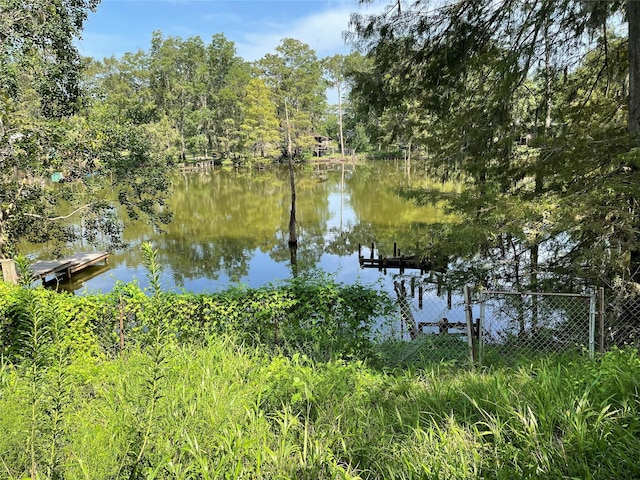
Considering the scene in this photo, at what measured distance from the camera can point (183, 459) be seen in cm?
213

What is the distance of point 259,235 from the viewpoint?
18391 mm

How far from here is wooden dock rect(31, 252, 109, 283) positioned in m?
12.6

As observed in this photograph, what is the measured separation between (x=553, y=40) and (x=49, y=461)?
709 centimetres

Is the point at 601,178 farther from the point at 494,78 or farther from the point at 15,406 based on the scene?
the point at 15,406

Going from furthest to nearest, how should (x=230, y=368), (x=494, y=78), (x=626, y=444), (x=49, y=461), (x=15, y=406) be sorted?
(x=494, y=78), (x=230, y=368), (x=15, y=406), (x=626, y=444), (x=49, y=461)

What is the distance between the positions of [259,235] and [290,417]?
53.1ft

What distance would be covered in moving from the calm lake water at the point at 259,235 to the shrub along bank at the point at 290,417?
294 centimetres

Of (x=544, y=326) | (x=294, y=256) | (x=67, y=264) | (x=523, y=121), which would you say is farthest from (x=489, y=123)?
(x=67, y=264)

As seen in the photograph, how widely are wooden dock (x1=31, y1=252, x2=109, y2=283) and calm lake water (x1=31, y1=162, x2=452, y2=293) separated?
355mm

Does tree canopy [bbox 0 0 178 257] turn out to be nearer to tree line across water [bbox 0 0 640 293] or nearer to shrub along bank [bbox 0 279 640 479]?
tree line across water [bbox 0 0 640 293]

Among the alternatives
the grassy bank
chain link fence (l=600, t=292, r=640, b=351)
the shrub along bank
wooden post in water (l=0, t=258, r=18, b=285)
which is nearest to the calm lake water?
wooden post in water (l=0, t=258, r=18, b=285)

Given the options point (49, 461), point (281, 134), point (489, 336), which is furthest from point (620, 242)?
point (281, 134)

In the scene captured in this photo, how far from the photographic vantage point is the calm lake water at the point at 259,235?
1323 cm

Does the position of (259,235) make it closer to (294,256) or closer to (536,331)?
(294,256)
